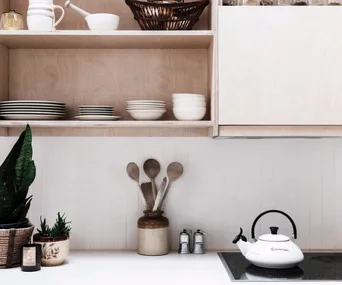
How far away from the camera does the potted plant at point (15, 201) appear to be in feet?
7.22

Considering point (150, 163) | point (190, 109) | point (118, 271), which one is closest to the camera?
point (118, 271)

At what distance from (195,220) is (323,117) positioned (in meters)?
0.78

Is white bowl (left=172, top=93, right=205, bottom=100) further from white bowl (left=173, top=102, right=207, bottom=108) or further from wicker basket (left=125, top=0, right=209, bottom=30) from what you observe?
wicker basket (left=125, top=0, right=209, bottom=30)

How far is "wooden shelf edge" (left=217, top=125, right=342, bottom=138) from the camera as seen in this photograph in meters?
2.28

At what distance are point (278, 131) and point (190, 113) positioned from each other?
38cm

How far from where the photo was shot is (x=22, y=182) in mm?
2305

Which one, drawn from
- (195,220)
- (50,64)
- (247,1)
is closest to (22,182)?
(50,64)

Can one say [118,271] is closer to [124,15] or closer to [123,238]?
[123,238]

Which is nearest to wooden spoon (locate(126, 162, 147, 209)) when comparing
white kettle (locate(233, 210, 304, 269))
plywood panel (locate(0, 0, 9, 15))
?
white kettle (locate(233, 210, 304, 269))

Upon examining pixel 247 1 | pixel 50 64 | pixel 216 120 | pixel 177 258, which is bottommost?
pixel 177 258

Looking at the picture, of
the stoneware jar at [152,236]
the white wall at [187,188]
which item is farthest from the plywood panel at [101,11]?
the stoneware jar at [152,236]

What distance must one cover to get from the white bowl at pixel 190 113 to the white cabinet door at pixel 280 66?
0.48 ft

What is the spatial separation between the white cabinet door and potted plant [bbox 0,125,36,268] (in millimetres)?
830

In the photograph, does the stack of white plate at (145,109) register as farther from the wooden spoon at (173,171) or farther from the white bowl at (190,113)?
the wooden spoon at (173,171)
